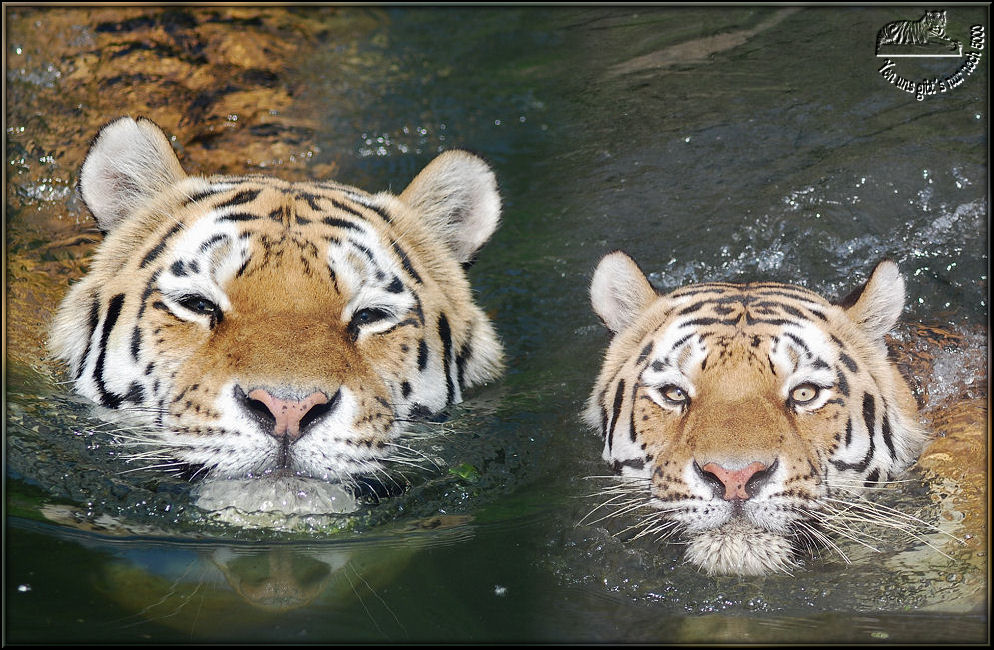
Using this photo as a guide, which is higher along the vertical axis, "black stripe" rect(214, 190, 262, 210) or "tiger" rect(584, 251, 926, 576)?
"black stripe" rect(214, 190, 262, 210)

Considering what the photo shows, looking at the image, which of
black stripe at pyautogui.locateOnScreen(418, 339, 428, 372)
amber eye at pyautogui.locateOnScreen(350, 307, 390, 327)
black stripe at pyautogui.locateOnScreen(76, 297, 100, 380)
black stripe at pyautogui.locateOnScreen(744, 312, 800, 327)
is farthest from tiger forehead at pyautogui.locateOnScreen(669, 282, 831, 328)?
black stripe at pyautogui.locateOnScreen(76, 297, 100, 380)

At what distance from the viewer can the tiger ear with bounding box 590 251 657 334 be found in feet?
13.5

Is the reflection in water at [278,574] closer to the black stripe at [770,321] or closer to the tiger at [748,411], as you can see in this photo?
the tiger at [748,411]

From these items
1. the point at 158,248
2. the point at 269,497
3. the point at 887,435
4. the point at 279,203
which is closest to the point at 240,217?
the point at 279,203

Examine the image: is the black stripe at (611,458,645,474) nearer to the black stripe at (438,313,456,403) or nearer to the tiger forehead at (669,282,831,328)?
the tiger forehead at (669,282,831,328)

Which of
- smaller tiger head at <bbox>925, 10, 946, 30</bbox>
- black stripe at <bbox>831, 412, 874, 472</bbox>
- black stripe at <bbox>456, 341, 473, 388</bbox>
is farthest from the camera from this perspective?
smaller tiger head at <bbox>925, 10, 946, 30</bbox>

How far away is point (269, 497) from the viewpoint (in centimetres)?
336

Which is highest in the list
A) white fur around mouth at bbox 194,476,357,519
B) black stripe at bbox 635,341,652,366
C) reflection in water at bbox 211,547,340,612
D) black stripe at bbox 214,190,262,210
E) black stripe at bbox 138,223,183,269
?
black stripe at bbox 214,190,262,210

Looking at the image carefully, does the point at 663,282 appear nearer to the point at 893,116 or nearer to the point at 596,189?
the point at 596,189

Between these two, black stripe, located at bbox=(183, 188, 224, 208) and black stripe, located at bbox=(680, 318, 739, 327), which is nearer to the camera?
black stripe, located at bbox=(680, 318, 739, 327)

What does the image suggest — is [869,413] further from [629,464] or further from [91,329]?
[91,329]

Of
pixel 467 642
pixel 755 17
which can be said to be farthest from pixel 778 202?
pixel 467 642

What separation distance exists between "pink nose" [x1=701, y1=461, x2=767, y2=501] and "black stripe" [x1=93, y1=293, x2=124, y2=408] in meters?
1.99
